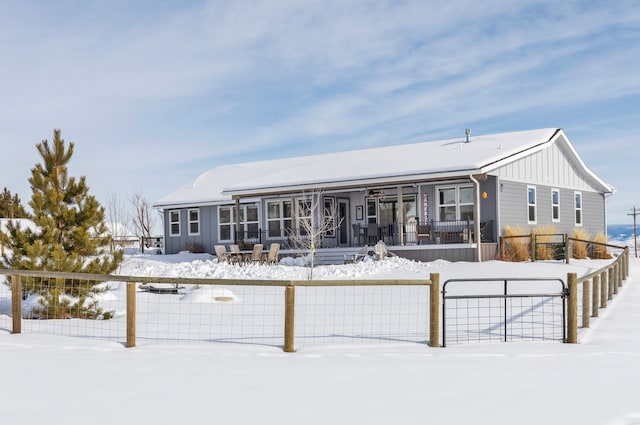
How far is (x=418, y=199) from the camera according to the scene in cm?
2744

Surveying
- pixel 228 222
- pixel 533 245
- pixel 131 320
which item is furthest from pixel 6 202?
pixel 131 320

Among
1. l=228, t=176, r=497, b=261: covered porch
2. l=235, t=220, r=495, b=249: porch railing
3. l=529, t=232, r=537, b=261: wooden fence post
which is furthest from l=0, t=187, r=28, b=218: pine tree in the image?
l=529, t=232, r=537, b=261: wooden fence post

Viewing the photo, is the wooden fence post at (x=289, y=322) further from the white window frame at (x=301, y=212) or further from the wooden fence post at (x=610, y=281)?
the white window frame at (x=301, y=212)

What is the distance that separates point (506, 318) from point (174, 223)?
26.1 meters

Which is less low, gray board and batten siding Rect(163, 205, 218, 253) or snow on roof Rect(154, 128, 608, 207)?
snow on roof Rect(154, 128, 608, 207)

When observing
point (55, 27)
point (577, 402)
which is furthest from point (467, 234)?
point (577, 402)

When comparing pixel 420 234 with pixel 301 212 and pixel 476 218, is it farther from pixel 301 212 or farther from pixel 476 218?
pixel 301 212

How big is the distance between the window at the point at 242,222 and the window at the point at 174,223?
2.98 meters

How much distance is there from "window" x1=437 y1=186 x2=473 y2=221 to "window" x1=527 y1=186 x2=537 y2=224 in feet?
9.80

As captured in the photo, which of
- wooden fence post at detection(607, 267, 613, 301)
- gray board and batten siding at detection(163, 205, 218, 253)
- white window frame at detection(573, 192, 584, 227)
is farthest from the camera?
gray board and batten siding at detection(163, 205, 218, 253)

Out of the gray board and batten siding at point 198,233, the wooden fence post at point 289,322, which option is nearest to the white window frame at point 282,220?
the gray board and batten siding at point 198,233

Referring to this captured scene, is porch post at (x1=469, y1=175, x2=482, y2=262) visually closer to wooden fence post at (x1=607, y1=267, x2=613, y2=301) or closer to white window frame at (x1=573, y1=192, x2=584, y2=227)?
wooden fence post at (x1=607, y1=267, x2=613, y2=301)

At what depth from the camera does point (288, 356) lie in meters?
9.55

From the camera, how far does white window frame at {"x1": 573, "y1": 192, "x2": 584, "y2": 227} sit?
101ft
